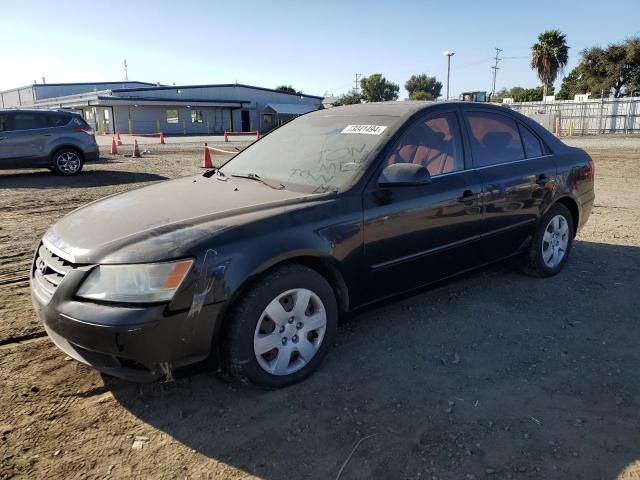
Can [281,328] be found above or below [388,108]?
below

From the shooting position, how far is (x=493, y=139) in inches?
171

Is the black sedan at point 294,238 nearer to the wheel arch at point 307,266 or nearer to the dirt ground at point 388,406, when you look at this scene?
the wheel arch at point 307,266

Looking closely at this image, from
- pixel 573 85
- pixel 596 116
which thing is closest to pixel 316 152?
pixel 596 116

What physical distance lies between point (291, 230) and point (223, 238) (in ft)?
1.36

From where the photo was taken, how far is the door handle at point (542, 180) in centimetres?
452

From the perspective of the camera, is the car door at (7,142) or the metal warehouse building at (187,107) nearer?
the car door at (7,142)

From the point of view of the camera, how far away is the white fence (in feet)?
103

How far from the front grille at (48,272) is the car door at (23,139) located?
33.6 ft

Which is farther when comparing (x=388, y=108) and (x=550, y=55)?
(x=550, y=55)

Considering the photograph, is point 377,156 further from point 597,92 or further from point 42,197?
point 597,92

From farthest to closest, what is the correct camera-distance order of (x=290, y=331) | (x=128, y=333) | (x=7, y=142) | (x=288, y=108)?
1. (x=288, y=108)
2. (x=7, y=142)
3. (x=290, y=331)
4. (x=128, y=333)

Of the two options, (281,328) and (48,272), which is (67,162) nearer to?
(48,272)

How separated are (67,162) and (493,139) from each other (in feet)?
36.6

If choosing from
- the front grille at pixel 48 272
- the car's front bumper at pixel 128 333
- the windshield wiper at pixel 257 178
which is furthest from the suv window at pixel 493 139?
the front grille at pixel 48 272
